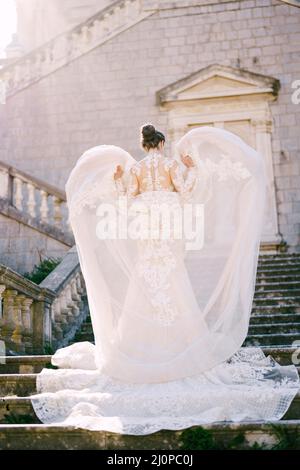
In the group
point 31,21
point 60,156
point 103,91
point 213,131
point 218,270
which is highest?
point 31,21

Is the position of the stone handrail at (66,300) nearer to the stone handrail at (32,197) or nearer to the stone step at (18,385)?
the stone handrail at (32,197)

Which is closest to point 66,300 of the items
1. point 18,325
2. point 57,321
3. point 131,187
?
point 57,321

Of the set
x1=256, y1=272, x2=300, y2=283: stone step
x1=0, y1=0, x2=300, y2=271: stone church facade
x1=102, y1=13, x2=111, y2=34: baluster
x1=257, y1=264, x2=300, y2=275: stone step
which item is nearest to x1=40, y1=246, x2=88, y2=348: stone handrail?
x1=256, y1=272, x2=300, y2=283: stone step

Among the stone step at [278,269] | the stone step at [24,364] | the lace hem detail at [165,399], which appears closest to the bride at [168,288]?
the lace hem detail at [165,399]

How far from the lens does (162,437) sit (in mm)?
3344

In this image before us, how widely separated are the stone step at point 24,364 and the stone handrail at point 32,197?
14.9 ft

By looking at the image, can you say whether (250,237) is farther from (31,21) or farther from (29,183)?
(31,21)

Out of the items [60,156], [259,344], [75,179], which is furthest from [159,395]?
[60,156]

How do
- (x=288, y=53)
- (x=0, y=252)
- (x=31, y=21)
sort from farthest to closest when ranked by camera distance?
(x=31, y=21) < (x=288, y=53) < (x=0, y=252)

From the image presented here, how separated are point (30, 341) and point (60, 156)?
6.73m

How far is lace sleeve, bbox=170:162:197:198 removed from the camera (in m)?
4.60

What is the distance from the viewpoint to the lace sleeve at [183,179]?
4.60 meters

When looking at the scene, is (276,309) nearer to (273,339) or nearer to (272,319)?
(272,319)

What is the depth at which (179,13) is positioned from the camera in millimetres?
12469
